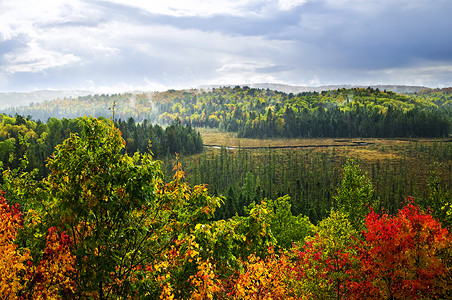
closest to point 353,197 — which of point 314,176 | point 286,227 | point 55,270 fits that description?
point 286,227

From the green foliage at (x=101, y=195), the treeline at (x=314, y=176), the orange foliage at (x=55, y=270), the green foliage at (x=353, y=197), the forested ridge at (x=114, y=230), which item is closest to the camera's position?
the green foliage at (x=101, y=195)

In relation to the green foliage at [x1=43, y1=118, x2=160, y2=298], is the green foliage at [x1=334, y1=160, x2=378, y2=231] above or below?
below

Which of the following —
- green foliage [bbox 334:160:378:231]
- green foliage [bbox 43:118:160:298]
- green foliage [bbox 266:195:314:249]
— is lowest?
green foliage [bbox 266:195:314:249]

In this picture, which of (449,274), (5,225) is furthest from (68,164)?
(449,274)

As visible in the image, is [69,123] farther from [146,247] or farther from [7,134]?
[146,247]

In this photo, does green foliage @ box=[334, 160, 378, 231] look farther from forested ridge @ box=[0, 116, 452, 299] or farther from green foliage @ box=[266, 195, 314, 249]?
forested ridge @ box=[0, 116, 452, 299]

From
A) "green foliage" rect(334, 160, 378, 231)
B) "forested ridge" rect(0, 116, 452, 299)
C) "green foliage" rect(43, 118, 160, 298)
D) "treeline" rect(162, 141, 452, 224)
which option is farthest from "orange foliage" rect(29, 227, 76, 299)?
"treeline" rect(162, 141, 452, 224)

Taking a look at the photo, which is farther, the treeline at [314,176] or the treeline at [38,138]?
the treeline at [38,138]

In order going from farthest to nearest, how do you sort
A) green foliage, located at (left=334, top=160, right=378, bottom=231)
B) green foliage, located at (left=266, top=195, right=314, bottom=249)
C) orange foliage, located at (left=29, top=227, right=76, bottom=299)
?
green foliage, located at (left=334, top=160, right=378, bottom=231) → green foliage, located at (left=266, top=195, right=314, bottom=249) → orange foliage, located at (left=29, top=227, right=76, bottom=299)

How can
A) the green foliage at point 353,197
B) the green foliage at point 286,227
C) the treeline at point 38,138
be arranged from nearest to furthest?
the green foliage at point 286,227
the green foliage at point 353,197
the treeline at point 38,138

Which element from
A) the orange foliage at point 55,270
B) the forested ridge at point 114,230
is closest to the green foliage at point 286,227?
the forested ridge at point 114,230

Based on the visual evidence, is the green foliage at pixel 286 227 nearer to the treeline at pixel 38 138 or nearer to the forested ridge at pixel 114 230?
the forested ridge at pixel 114 230

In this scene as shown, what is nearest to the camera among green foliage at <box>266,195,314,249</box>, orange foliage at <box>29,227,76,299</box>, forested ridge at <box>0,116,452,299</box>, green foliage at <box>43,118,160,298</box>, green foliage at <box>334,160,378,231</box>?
green foliage at <box>43,118,160,298</box>

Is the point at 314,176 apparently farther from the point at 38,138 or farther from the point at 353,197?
the point at 38,138
